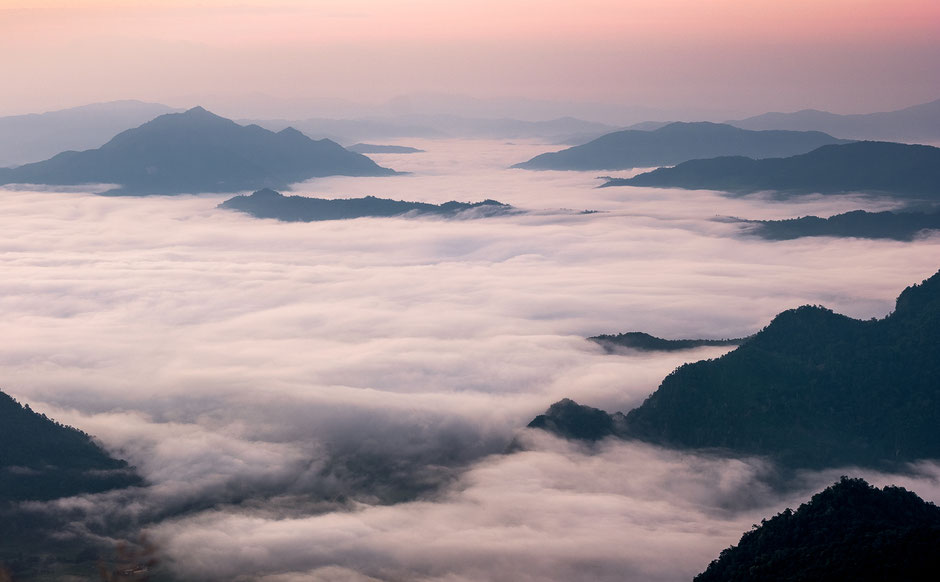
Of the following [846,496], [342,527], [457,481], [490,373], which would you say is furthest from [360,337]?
[846,496]

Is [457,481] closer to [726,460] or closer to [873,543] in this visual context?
[726,460]

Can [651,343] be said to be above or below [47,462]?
above

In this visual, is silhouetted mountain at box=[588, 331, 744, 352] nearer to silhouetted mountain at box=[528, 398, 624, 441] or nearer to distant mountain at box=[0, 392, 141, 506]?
silhouetted mountain at box=[528, 398, 624, 441]

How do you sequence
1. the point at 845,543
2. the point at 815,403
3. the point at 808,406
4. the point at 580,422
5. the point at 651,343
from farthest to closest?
the point at 651,343 → the point at 815,403 → the point at 808,406 → the point at 580,422 → the point at 845,543

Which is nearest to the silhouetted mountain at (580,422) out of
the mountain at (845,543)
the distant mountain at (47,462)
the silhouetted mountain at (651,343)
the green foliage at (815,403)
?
the green foliage at (815,403)

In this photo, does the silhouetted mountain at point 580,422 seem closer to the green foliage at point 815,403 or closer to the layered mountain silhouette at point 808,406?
the layered mountain silhouette at point 808,406

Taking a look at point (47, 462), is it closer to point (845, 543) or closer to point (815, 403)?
point (845, 543)

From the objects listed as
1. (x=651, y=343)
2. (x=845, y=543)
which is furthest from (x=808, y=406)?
(x=845, y=543)
